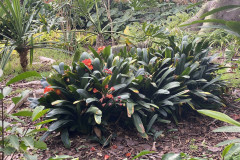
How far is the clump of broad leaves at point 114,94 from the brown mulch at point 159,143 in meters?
0.10

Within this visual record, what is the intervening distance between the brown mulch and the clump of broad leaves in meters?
0.10

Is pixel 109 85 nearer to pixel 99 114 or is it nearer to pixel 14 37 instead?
pixel 99 114

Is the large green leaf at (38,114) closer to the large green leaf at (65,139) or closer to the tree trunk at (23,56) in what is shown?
the large green leaf at (65,139)

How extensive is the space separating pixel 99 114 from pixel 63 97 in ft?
1.75

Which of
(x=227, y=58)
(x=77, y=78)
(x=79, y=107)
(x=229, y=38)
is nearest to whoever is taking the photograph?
(x=79, y=107)

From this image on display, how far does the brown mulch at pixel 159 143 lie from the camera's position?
2633 mm

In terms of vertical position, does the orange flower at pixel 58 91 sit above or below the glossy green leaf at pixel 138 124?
above

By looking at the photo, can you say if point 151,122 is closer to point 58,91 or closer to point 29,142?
point 58,91

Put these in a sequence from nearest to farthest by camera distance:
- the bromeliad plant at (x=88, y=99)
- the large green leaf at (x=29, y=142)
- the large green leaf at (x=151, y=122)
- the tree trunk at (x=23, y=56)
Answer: the large green leaf at (x=29, y=142) < the bromeliad plant at (x=88, y=99) < the large green leaf at (x=151, y=122) < the tree trunk at (x=23, y=56)

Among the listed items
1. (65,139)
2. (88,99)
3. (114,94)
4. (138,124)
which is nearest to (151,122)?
(138,124)

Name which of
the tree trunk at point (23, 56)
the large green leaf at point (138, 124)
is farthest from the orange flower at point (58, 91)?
the tree trunk at point (23, 56)

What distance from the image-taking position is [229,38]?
661cm

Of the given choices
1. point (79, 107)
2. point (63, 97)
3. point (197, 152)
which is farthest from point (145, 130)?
point (63, 97)

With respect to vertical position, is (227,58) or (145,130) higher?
(227,58)
